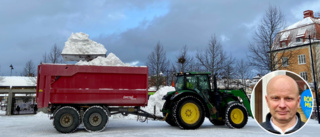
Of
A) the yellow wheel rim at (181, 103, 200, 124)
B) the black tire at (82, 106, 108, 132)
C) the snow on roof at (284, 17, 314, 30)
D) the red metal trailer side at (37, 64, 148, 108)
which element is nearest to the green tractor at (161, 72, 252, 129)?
the yellow wheel rim at (181, 103, 200, 124)

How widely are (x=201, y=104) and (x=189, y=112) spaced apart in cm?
65

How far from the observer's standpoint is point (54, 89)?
33.7 feet

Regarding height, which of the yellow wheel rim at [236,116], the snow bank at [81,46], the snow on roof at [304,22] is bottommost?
the yellow wheel rim at [236,116]

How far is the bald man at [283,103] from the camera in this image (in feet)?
4.78

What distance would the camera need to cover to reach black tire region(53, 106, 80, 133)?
10.0m

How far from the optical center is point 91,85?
10578mm

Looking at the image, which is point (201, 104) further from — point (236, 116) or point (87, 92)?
point (87, 92)

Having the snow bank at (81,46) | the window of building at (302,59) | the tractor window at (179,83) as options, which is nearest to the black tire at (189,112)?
the tractor window at (179,83)

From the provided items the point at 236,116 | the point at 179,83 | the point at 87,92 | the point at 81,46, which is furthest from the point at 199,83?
the point at 81,46

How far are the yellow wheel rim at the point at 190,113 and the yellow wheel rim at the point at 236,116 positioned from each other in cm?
169

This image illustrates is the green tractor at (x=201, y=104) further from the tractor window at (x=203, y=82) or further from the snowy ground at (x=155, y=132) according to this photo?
the snowy ground at (x=155, y=132)

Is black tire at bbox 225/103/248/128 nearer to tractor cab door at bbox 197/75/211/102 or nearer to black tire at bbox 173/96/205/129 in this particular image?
tractor cab door at bbox 197/75/211/102

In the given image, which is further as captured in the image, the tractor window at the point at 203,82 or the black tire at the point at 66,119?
the tractor window at the point at 203,82

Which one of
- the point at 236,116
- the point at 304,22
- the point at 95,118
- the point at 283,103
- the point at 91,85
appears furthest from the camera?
the point at 304,22
